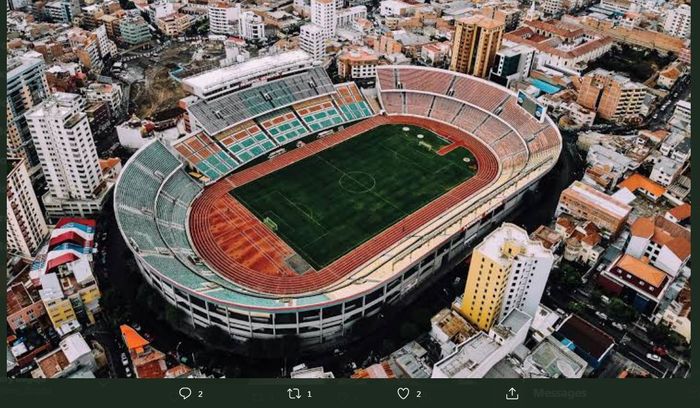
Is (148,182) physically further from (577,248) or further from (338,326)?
(577,248)

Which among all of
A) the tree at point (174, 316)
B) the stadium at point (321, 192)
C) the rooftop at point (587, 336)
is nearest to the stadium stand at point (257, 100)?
the stadium at point (321, 192)

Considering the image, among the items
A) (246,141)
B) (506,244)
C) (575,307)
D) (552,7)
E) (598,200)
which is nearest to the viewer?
(506,244)

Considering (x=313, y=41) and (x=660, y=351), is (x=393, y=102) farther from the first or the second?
(x=660, y=351)

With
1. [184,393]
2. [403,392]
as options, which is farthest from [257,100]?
[403,392]

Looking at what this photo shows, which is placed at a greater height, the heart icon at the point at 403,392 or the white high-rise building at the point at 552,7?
the heart icon at the point at 403,392

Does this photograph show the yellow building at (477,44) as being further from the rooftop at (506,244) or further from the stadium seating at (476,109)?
the rooftop at (506,244)

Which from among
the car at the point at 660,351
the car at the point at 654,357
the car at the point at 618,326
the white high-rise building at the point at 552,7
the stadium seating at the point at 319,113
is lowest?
the car at the point at 618,326
